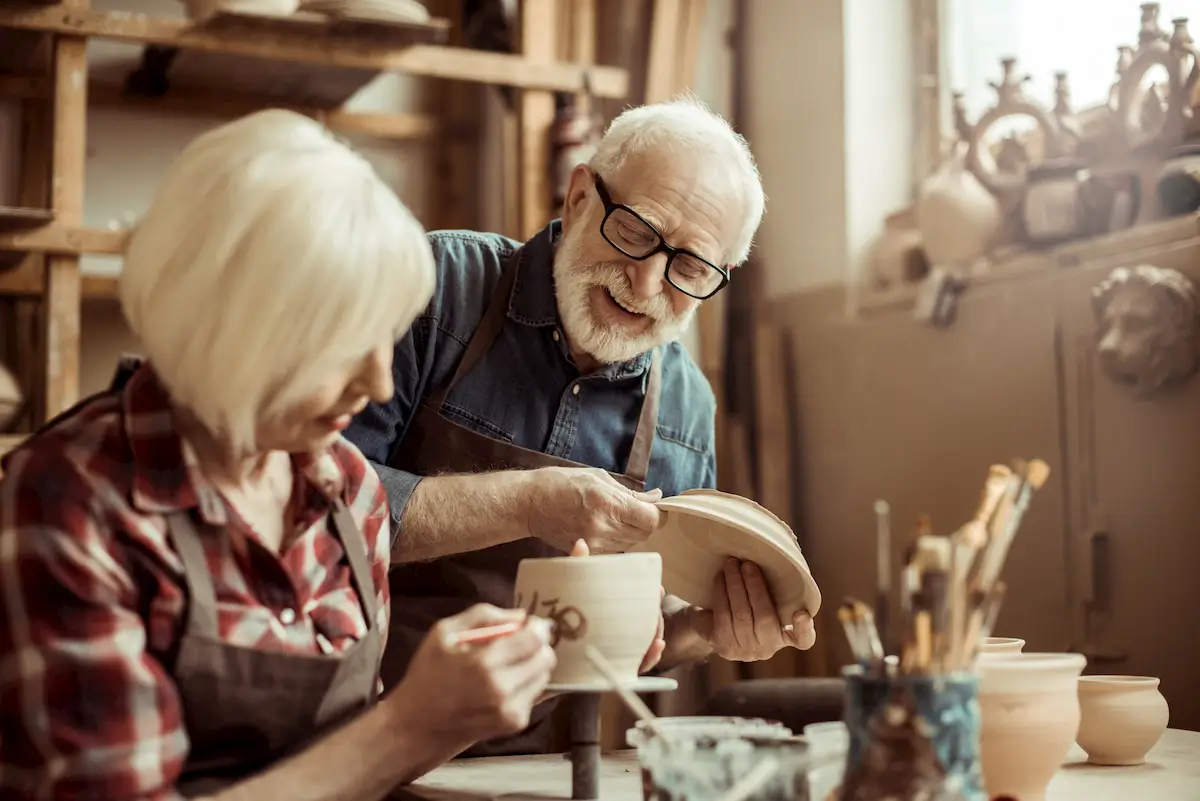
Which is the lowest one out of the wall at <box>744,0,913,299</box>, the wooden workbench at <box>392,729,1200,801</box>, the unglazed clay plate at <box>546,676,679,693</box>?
the wooden workbench at <box>392,729,1200,801</box>

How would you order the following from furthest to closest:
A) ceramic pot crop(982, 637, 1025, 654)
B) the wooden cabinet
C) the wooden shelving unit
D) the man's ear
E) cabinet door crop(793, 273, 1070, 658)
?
the wooden shelving unit < cabinet door crop(793, 273, 1070, 658) < the wooden cabinet < the man's ear < ceramic pot crop(982, 637, 1025, 654)

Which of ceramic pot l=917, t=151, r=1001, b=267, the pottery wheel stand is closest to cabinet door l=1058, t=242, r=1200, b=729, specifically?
ceramic pot l=917, t=151, r=1001, b=267

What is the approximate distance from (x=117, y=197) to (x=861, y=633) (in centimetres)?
395

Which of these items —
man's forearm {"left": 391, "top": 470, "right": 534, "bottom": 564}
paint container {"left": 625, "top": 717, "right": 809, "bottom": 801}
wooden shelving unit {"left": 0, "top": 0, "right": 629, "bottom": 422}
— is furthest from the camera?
wooden shelving unit {"left": 0, "top": 0, "right": 629, "bottom": 422}

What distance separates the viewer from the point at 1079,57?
384 centimetres

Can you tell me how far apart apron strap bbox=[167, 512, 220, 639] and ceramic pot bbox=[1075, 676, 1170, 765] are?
1.12 m

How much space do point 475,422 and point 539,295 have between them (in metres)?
0.26

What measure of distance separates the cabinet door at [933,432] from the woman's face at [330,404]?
2.56 meters

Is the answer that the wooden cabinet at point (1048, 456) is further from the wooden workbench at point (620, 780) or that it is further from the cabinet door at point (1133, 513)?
the wooden workbench at point (620, 780)

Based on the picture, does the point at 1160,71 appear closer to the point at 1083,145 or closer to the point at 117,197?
the point at 1083,145

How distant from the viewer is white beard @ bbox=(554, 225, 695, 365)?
2.27 meters

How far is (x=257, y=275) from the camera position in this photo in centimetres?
116

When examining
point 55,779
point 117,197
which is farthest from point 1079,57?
point 55,779

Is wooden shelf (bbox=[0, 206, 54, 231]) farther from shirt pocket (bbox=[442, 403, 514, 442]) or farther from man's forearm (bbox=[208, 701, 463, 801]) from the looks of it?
man's forearm (bbox=[208, 701, 463, 801])
